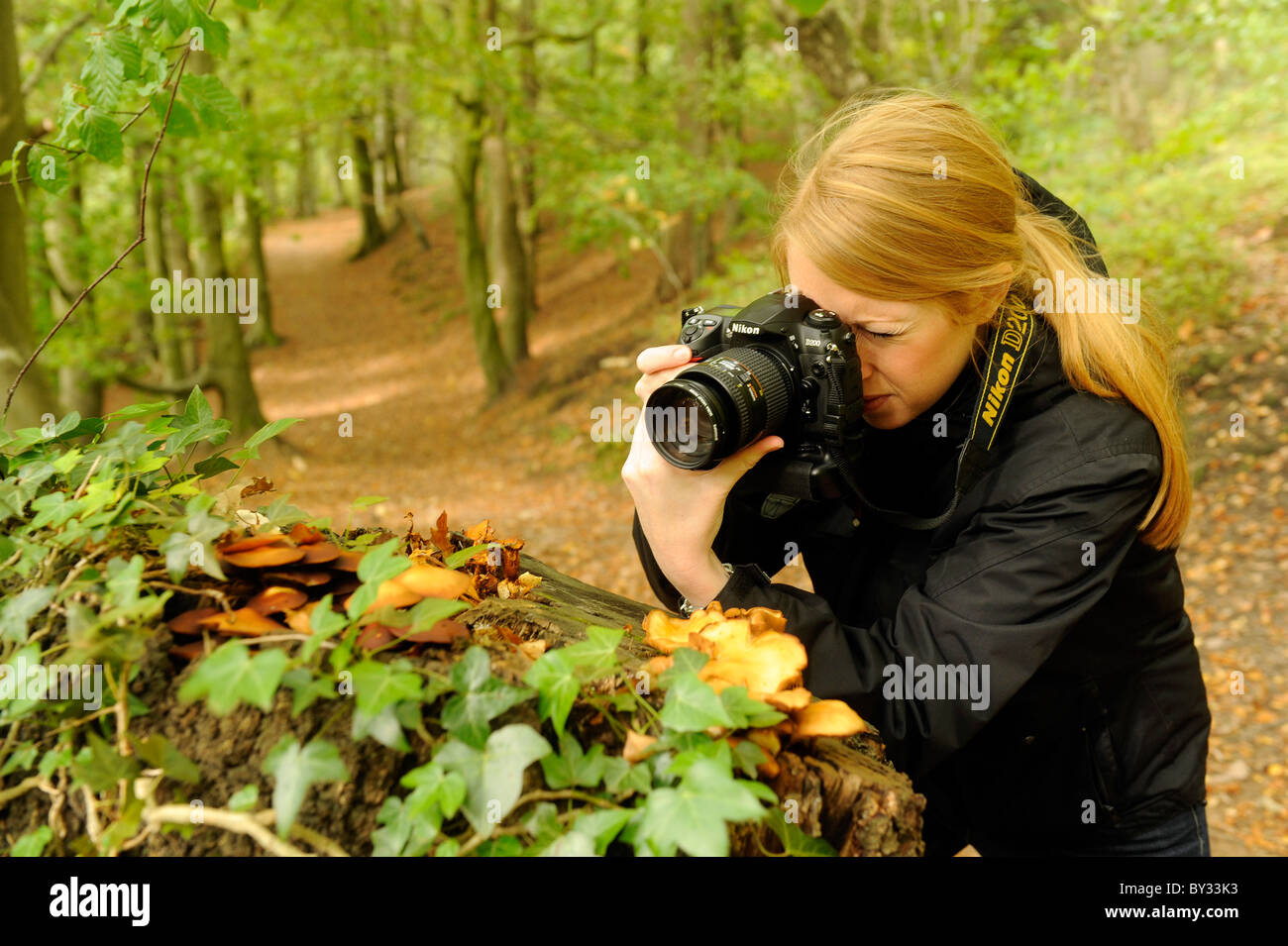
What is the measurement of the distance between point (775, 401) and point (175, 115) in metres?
1.29

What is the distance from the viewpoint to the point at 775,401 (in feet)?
5.52

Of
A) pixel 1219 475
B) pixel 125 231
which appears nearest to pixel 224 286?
pixel 125 231

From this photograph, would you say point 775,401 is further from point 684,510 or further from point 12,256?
point 12,256

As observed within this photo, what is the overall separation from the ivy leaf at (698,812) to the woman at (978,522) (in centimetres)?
55

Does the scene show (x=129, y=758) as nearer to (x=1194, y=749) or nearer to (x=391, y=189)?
(x=1194, y=749)

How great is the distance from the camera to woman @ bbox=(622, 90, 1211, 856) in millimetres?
1461

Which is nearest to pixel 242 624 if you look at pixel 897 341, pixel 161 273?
pixel 897 341

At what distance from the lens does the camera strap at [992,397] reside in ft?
5.39

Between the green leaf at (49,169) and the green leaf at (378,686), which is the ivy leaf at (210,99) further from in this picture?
the green leaf at (378,686)

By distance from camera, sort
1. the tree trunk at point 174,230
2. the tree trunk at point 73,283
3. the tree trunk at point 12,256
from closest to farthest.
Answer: the tree trunk at point 12,256 → the tree trunk at point 174,230 → the tree trunk at point 73,283

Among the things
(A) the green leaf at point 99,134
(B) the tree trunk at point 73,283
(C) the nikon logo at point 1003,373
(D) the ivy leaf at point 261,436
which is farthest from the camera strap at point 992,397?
(B) the tree trunk at point 73,283

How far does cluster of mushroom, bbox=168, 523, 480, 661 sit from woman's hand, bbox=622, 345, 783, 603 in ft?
1.82
